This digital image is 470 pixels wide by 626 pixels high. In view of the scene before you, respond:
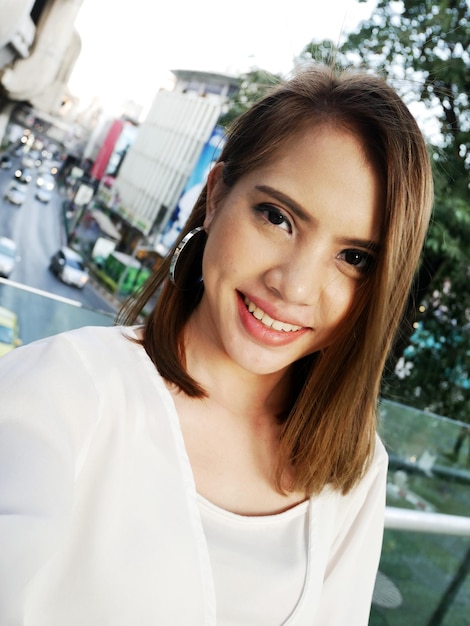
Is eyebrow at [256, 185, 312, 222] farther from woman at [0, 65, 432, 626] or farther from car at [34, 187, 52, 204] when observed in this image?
car at [34, 187, 52, 204]

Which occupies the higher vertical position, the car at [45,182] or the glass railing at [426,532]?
the glass railing at [426,532]

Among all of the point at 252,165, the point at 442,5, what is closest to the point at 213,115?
the point at 442,5

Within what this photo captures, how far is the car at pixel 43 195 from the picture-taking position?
17812mm

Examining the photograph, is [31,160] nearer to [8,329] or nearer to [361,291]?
[8,329]

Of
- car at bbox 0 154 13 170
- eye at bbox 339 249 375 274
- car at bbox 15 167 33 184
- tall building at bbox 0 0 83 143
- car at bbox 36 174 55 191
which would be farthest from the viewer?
car at bbox 36 174 55 191

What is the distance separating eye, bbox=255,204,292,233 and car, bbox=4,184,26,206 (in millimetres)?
16504

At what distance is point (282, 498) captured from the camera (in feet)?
3.24

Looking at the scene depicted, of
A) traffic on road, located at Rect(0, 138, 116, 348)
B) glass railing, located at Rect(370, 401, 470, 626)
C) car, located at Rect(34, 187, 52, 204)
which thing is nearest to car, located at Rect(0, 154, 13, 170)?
traffic on road, located at Rect(0, 138, 116, 348)

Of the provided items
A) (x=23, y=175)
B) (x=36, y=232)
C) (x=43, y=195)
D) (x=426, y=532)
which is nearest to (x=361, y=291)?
(x=426, y=532)

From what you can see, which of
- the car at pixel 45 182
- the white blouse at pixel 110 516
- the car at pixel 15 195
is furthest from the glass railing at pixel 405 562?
the car at pixel 45 182

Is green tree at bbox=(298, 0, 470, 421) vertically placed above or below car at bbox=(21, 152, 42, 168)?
above

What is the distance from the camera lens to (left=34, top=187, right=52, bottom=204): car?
1781 cm

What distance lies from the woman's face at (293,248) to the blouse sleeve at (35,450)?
26 cm

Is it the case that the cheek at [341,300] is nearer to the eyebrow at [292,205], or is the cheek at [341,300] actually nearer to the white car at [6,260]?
the eyebrow at [292,205]
